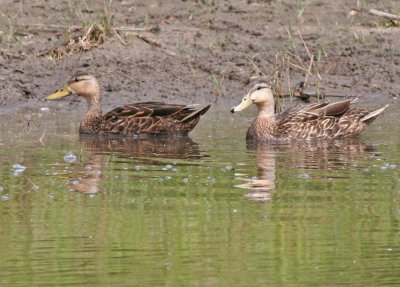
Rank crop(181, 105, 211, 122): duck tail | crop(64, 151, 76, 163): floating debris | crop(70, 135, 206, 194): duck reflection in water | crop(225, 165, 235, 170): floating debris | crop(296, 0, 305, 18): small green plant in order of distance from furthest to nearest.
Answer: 1. crop(296, 0, 305, 18): small green plant
2. crop(181, 105, 211, 122): duck tail
3. crop(64, 151, 76, 163): floating debris
4. crop(225, 165, 235, 170): floating debris
5. crop(70, 135, 206, 194): duck reflection in water

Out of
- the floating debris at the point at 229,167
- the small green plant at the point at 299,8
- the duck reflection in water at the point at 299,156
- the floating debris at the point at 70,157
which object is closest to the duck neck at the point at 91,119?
the duck reflection in water at the point at 299,156

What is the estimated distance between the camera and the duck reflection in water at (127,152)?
10.9 m

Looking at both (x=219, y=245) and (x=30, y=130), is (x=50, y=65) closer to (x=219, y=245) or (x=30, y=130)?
(x=30, y=130)

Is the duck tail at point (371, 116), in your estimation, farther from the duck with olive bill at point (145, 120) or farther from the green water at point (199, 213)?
the duck with olive bill at point (145, 120)

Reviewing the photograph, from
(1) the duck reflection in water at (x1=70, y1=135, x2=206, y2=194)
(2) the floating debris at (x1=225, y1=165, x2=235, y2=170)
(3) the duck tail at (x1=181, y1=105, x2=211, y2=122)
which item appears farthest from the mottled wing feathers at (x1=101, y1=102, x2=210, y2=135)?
(2) the floating debris at (x1=225, y1=165, x2=235, y2=170)

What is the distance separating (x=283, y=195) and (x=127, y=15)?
826cm

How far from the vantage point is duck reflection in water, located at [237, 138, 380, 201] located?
1057 centimetres

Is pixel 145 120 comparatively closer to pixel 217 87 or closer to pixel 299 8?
pixel 217 87

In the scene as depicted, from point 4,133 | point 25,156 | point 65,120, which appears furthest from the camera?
point 65,120

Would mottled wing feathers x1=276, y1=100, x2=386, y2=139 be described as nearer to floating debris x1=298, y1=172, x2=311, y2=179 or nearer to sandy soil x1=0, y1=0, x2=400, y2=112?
sandy soil x1=0, y1=0, x2=400, y2=112

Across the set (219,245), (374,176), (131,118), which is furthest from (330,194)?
(131,118)

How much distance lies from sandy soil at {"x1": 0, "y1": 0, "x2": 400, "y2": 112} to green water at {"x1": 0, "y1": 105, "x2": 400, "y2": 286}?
274 centimetres

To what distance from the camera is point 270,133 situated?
563 inches

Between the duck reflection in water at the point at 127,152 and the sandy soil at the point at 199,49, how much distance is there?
6.64 feet
